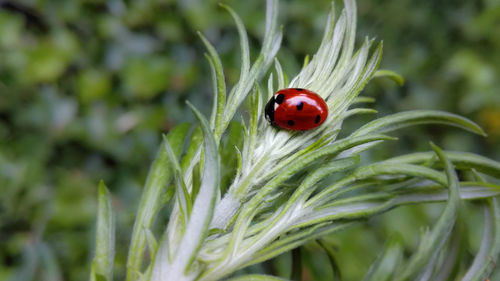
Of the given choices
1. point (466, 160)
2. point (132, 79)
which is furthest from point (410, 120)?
point (132, 79)

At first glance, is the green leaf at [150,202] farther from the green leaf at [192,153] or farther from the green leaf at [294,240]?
the green leaf at [294,240]

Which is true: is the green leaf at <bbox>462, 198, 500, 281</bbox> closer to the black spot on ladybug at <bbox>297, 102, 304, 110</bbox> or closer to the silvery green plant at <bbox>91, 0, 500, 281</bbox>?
the silvery green plant at <bbox>91, 0, 500, 281</bbox>

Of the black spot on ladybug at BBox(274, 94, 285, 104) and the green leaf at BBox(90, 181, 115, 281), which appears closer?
the green leaf at BBox(90, 181, 115, 281)

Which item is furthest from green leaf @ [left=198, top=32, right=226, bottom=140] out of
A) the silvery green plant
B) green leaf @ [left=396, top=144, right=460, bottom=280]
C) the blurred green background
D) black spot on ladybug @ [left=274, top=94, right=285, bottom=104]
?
the blurred green background

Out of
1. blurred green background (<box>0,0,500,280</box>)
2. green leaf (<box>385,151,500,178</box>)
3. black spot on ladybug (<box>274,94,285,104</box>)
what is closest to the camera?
green leaf (<box>385,151,500,178</box>)

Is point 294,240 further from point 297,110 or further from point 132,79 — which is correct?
point 132,79

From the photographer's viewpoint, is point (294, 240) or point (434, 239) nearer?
point (434, 239)

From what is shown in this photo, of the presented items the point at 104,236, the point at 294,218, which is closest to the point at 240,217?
the point at 294,218

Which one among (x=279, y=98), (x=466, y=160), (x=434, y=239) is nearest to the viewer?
(x=434, y=239)
